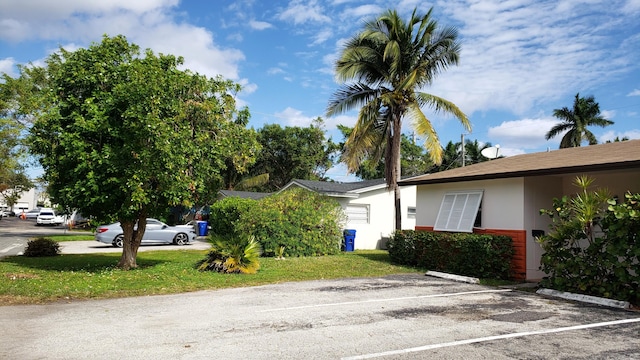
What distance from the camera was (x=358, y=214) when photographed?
2375 cm

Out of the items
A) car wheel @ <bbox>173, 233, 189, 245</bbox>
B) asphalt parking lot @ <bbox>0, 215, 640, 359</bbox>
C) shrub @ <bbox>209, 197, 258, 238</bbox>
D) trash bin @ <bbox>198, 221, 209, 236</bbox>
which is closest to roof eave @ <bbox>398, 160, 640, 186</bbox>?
A: asphalt parking lot @ <bbox>0, 215, 640, 359</bbox>

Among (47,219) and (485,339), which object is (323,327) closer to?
(485,339)

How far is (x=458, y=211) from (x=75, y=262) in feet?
42.4

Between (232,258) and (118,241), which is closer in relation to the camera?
(232,258)

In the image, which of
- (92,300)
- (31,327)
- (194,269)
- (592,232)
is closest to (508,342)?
(592,232)

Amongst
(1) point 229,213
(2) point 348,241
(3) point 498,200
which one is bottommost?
(2) point 348,241

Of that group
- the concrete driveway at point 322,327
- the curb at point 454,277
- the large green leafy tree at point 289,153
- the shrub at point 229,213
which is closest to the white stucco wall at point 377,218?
the shrub at point 229,213

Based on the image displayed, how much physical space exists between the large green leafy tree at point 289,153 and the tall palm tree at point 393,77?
2557 centimetres

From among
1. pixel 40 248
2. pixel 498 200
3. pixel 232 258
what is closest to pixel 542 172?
pixel 498 200

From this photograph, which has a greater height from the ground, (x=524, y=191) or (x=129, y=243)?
(x=524, y=191)

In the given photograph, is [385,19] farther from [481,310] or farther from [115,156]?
[481,310]

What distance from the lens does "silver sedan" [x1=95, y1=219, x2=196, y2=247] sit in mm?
22656

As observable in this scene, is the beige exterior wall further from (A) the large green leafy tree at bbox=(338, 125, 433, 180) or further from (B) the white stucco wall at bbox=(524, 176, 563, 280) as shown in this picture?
(A) the large green leafy tree at bbox=(338, 125, 433, 180)

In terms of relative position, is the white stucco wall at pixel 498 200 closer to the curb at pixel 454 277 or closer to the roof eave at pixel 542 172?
the roof eave at pixel 542 172
